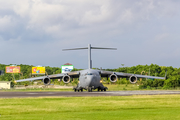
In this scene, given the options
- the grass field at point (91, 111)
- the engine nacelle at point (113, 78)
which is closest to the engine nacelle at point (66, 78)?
the engine nacelle at point (113, 78)

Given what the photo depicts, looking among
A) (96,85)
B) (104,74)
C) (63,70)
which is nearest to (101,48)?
(104,74)

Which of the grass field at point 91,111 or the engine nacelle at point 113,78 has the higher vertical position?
the engine nacelle at point 113,78

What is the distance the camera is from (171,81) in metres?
82.1

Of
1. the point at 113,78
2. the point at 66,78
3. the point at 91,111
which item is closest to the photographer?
the point at 91,111

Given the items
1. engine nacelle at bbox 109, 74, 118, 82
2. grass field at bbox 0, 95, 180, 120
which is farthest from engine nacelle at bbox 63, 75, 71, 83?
grass field at bbox 0, 95, 180, 120

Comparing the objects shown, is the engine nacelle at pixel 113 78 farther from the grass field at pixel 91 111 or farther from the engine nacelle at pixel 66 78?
the grass field at pixel 91 111

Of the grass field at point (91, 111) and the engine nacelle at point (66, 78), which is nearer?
the grass field at point (91, 111)

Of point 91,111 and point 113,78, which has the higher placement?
point 113,78

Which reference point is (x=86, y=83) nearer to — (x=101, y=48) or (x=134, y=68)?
(x=101, y=48)

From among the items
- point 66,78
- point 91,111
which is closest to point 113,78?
point 66,78

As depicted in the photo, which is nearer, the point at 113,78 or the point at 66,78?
the point at 113,78

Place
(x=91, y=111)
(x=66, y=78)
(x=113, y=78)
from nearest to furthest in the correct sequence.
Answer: (x=91, y=111), (x=113, y=78), (x=66, y=78)

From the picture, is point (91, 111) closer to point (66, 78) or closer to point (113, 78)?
point (113, 78)

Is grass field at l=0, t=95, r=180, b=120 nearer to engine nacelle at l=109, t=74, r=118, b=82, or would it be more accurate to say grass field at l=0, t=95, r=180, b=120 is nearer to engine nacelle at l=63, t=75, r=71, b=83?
engine nacelle at l=109, t=74, r=118, b=82
